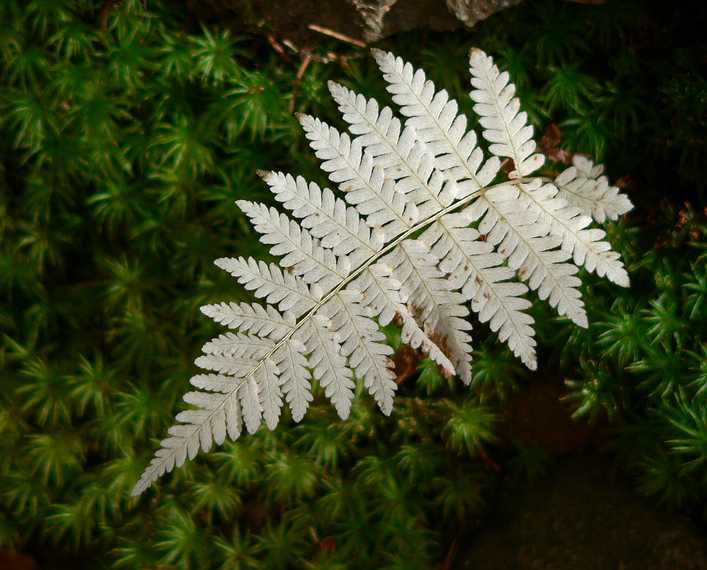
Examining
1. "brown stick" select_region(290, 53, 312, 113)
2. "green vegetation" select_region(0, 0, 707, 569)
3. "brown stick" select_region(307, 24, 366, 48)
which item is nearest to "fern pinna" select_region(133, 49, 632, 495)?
"green vegetation" select_region(0, 0, 707, 569)

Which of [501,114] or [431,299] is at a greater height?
[501,114]

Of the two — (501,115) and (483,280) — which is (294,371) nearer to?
(483,280)

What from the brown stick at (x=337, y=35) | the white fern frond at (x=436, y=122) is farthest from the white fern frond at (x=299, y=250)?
the brown stick at (x=337, y=35)

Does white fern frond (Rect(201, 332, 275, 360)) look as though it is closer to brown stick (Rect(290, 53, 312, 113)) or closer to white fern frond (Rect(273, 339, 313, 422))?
white fern frond (Rect(273, 339, 313, 422))

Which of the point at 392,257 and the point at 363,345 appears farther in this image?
the point at 392,257

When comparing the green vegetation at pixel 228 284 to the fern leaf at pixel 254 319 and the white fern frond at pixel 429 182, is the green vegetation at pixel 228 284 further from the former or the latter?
the fern leaf at pixel 254 319

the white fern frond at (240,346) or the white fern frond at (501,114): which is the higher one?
the white fern frond at (501,114)

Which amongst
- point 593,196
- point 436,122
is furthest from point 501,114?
point 593,196
